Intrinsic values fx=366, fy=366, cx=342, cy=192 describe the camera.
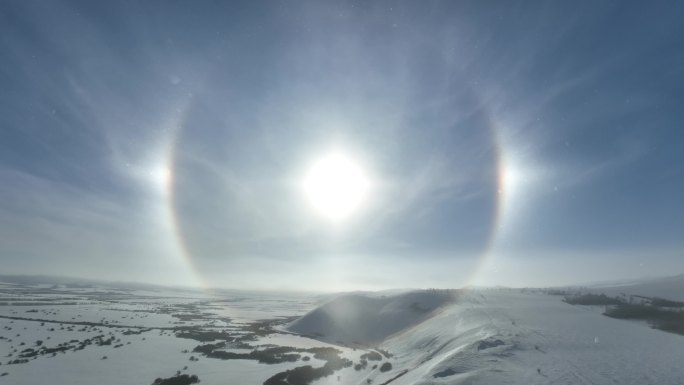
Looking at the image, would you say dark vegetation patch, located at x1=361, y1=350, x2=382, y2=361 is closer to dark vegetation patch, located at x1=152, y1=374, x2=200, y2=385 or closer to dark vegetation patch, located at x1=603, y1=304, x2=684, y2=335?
dark vegetation patch, located at x1=152, y1=374, x2=200, y2=385

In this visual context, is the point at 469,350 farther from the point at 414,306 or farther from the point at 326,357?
the point at 414,306

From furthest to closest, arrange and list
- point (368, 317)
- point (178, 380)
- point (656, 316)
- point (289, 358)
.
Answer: point (368, 317) < point (289, 358) < point (656, 316) < point (178, 380)

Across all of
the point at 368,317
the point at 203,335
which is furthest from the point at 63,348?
the point at 368,317

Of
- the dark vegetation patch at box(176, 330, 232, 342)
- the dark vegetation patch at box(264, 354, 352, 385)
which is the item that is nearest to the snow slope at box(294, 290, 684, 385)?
the dark vegetation patch at box(264, 354, 352, 385)

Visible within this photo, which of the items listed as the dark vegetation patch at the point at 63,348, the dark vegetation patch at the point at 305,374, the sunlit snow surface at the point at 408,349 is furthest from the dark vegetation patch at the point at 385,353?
the dark vegetation patch at the point at 63,348

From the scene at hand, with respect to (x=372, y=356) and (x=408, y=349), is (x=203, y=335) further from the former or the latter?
(x=408, y=349)

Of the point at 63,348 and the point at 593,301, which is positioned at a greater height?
the point at 593,301

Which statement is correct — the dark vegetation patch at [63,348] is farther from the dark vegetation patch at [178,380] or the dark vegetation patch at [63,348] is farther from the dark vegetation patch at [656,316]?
the dark vegetation patch at [656,316]
